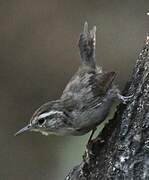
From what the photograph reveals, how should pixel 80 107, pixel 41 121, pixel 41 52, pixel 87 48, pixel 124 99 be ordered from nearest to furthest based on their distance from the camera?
pixel 124 99 < pixel 80 107 < pixel 41 121 < pixel 87 48 < pixel 41 52

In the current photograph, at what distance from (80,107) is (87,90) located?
0.57ft

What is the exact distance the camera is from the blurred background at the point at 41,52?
432 inches

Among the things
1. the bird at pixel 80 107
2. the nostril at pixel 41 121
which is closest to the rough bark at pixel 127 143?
the bird at pixel 80 107

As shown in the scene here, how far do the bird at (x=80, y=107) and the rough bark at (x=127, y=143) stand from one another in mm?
168

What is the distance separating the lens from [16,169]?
1096 centimetres

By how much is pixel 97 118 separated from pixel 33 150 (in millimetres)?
5209

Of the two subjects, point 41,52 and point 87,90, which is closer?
point 87,90

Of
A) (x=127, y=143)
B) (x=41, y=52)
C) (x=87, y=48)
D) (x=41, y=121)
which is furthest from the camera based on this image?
(x=41, y=52)

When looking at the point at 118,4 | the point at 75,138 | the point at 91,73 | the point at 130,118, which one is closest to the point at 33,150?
the point at 75,138

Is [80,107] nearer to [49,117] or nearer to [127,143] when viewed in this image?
[49,117]

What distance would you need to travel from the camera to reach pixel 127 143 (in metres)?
5.20

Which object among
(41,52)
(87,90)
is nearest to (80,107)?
(87,90)

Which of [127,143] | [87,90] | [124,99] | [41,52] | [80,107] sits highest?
[41,52]

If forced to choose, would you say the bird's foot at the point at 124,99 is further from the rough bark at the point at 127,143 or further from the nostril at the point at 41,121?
the nostril at the point at 41,121
